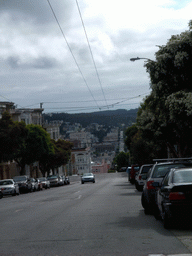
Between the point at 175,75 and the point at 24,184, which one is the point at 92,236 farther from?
the point at 24,184

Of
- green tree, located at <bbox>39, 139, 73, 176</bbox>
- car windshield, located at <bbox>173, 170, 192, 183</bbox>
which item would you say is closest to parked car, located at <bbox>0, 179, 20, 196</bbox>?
car windshield, located at <bbox>173, 170, 192, 183</bbox>

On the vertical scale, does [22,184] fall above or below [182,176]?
below

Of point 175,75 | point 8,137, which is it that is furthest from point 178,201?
point 8,137

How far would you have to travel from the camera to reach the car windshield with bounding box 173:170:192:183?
35.7 ft

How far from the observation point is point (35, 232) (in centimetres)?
1152

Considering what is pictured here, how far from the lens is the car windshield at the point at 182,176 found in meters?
10.9

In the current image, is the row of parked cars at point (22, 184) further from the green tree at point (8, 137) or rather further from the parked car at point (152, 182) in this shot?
the parked car at point (152, 182)

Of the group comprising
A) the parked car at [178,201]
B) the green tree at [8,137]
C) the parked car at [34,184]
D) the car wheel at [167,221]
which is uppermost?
the green tree at [8,137]

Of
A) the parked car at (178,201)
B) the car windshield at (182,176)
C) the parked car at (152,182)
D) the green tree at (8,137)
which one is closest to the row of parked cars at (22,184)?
the green tree at (8,137)

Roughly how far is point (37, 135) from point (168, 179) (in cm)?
5193

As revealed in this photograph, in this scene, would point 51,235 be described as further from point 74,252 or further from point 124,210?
point 124,210

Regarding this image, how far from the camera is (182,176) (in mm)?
11070

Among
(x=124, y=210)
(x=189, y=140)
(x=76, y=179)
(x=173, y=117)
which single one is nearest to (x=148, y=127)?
(x=189, y=140)

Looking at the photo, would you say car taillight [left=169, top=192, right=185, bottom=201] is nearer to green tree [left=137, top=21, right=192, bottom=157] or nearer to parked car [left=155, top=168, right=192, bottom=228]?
parked car [left=155, top=168, right=192, bottom=228]
